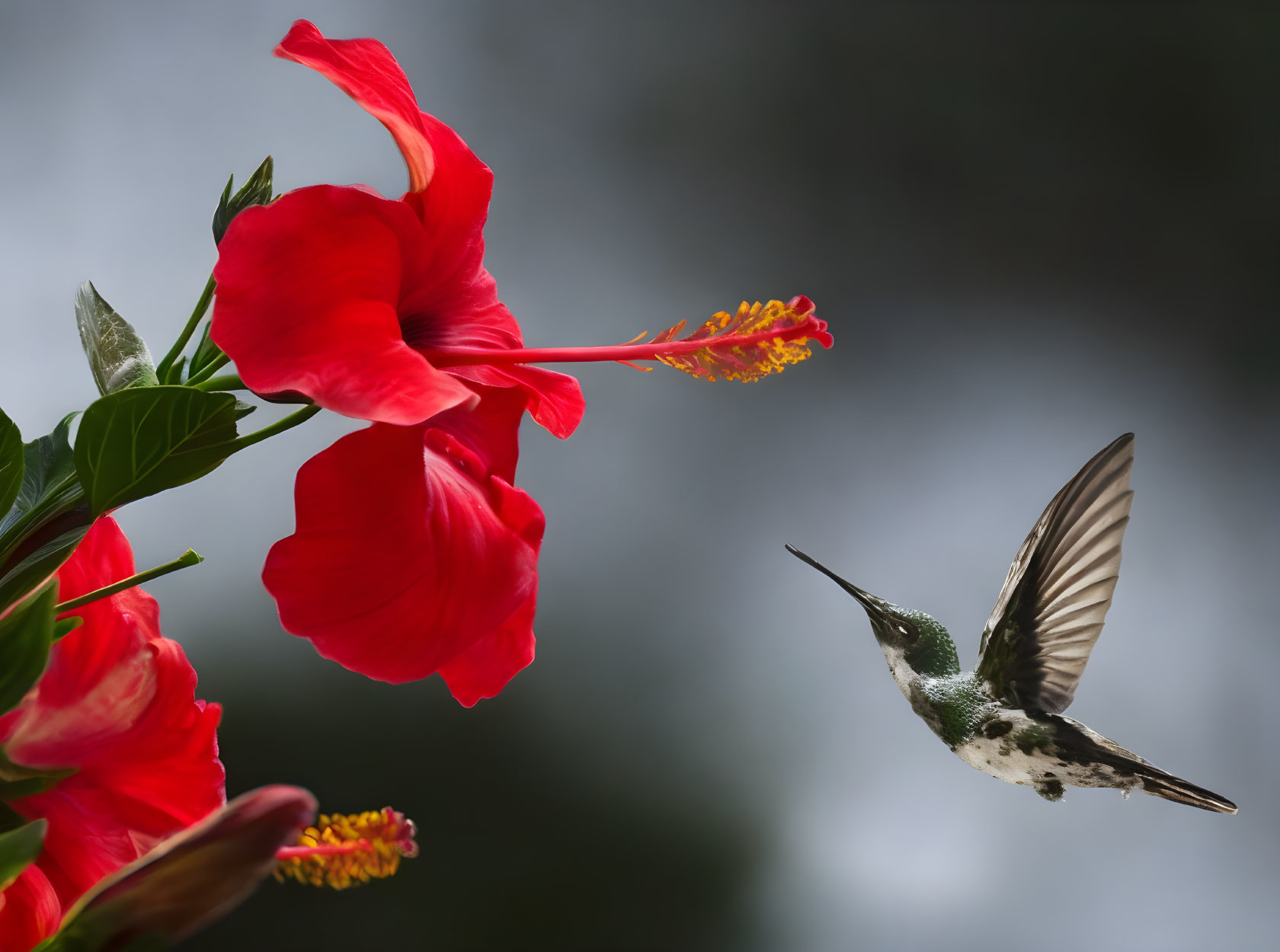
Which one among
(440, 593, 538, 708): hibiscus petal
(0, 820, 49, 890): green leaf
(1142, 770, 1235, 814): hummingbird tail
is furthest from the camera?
(1142, 770, 1235, 814): hummingbird tail

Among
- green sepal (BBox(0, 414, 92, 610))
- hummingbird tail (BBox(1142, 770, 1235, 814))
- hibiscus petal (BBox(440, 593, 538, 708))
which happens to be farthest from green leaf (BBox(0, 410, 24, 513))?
hummingbird tail (BBox(1142, 770, 1235, 814))

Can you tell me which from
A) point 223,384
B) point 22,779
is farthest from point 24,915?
point 223,384

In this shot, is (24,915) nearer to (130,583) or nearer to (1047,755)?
(130,583)

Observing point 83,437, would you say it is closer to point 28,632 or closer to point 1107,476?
point 28,632

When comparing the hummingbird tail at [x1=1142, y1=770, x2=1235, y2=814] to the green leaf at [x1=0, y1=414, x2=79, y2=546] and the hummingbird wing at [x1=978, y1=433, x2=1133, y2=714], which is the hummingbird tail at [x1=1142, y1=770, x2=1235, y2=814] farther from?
the green leaf at [x1=0, y1=414, x2=79, y2=546]

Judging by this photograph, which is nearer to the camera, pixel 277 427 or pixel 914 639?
pixel 277 427

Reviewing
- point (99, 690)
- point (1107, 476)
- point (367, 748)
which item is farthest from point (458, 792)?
point (99, 690)
